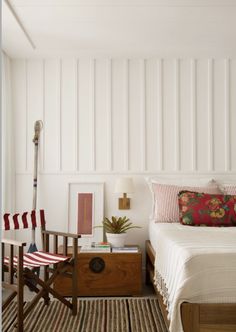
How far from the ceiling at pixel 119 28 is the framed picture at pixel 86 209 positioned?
149 cm

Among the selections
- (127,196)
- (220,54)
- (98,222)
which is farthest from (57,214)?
(220,54)

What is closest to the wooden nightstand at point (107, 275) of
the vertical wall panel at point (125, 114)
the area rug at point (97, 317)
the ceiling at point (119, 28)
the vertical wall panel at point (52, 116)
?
the area rug at point (97, 317)

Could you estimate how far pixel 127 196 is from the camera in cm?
419

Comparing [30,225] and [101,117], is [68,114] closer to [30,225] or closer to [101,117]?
[101,117]

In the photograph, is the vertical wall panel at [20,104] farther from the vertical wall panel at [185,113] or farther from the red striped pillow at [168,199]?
the vertical wall panel at [185,113]

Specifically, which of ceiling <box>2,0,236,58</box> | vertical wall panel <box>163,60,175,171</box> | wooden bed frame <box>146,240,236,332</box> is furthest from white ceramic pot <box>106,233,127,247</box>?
ceiling <box>2,0,236,58</box>

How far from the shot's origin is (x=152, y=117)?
167 inches

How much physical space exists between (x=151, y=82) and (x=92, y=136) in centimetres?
91

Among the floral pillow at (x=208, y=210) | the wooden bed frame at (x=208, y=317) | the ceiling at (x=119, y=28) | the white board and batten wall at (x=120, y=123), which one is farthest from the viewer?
the white board and batten wall at (x=120, y=123)

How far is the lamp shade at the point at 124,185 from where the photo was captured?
3949mm

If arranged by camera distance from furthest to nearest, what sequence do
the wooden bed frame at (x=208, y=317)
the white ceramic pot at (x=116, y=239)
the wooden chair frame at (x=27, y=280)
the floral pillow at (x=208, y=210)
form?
the white ceramic pot at (x=116, y=239), the floral pillow at (x=208, y=210), the wooden chair frame at (x=27, y=280), the wooden bed frame at (x=208, y=317)

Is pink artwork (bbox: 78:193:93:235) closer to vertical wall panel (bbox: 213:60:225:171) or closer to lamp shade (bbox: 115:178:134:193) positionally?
lamp shade (bbox: 115:178:134:193)

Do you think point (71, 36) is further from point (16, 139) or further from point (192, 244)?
point (192, 244)

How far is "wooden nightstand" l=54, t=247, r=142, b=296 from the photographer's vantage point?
11.4 ft
